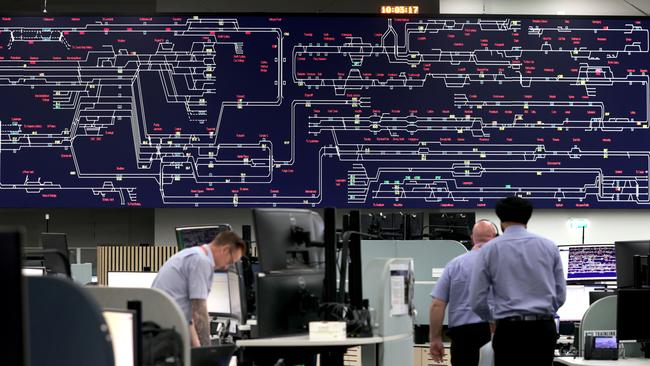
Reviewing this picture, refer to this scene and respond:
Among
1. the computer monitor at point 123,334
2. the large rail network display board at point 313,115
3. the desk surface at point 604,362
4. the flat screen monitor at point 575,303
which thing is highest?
the large rail network display board at point 313,115

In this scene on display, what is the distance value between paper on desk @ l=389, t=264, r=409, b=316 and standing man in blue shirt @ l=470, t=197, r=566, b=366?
0.53m

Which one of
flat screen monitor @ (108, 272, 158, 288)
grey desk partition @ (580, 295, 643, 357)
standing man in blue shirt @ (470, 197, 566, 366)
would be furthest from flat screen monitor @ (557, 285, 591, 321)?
flat screen monitor @ (108, 272, 158, 288)

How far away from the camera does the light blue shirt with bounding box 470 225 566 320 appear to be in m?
5.89

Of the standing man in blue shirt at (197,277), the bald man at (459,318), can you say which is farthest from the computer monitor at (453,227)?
the standing man in blue shirt at (197,277)

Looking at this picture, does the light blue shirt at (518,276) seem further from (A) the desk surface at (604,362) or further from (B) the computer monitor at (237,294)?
(B) the computer monitor at (237,294)

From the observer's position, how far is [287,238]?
511 centimetres

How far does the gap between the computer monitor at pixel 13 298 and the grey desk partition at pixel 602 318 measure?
5.61 m

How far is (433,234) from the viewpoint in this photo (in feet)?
29.5

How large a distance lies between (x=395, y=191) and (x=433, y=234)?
1.80 metres

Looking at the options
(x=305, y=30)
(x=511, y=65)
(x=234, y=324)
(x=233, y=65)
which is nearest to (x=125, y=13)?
(x=233, y=65)

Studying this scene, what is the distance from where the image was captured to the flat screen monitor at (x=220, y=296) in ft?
24.1

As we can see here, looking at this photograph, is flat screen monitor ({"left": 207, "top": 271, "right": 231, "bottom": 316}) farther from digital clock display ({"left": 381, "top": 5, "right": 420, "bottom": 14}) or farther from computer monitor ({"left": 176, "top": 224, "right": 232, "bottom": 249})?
digital clock display ({"left": 381, "top": 5, "right": 420, "bottom": 14})

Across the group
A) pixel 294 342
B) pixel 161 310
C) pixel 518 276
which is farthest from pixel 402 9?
pixel 161 310

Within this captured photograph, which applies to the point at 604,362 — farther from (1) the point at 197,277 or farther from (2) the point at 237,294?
(1) the point at 197,277
